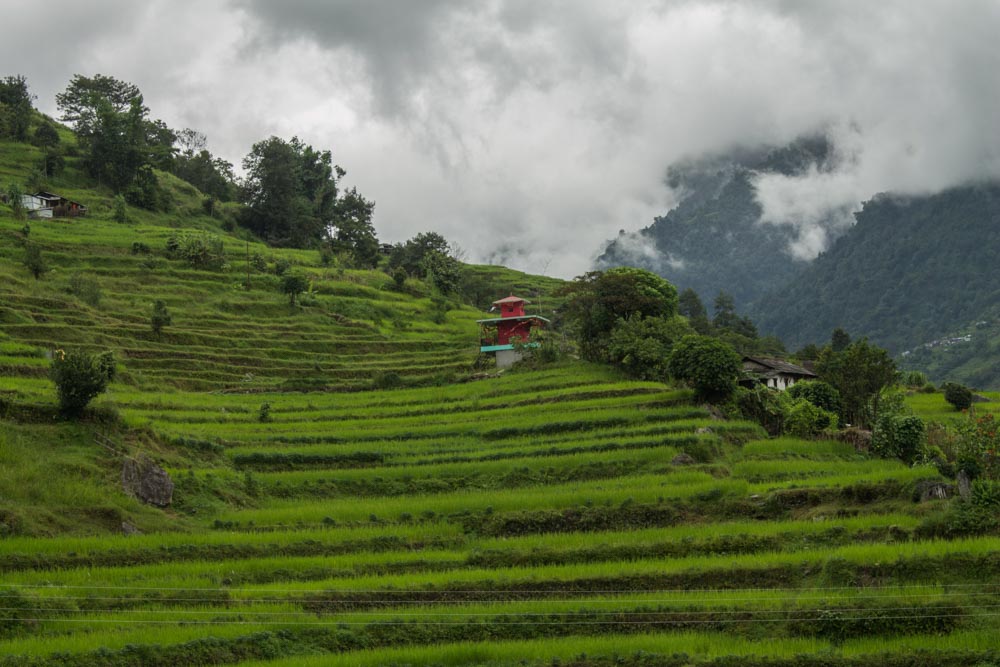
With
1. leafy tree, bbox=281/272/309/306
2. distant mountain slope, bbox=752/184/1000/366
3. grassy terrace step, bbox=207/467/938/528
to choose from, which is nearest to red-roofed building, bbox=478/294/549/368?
leafy tree, bbox=281/272/309/306

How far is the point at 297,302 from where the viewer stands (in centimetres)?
5725

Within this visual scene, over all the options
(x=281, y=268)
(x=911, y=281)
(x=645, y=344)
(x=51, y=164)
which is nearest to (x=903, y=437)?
(x=645, y=344)

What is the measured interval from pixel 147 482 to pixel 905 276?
300 ft

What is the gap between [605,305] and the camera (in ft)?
143

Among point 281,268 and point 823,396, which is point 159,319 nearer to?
point 281,268

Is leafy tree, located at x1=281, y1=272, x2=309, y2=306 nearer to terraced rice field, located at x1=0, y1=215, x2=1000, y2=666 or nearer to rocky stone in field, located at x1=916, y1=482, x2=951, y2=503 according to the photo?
terraced rice field, located at x1=0, y1=215, x2=1000, y2=666

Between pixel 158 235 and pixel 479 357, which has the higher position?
pixel 158 235

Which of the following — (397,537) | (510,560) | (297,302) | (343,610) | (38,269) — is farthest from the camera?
(297,302)

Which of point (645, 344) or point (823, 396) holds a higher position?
point (645, 344)

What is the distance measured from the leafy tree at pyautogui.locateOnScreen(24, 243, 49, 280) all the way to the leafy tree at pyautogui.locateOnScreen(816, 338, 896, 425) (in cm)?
4089

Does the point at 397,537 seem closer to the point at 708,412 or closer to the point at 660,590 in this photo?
the point at 660,590

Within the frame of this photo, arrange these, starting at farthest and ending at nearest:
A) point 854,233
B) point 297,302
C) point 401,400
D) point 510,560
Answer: point 854,233 < point 297,302 < point 401,400 < point 510,560

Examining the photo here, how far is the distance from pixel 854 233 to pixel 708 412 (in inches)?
3435

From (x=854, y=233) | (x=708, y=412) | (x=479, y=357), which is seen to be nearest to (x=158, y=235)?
(x=479, y=357)
